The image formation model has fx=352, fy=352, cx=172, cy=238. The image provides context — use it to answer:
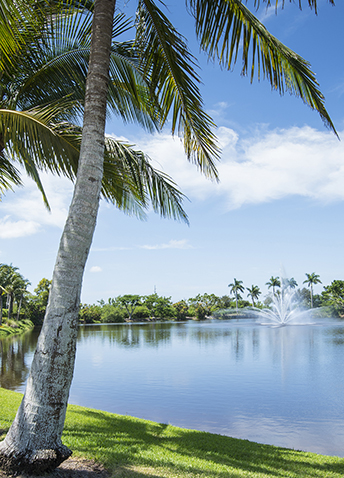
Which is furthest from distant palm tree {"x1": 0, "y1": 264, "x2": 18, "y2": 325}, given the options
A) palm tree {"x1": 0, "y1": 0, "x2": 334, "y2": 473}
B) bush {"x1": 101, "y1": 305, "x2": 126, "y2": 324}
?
palm tree {"x1": 0, "y1": 0, "x2": 334, "y2": 473}

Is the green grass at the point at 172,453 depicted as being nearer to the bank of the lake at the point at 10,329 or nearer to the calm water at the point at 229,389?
the calm water at the point at 229,389

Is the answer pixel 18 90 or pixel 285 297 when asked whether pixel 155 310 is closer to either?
pixel 285 297

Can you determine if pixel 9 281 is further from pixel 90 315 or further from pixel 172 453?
pixel 172 453

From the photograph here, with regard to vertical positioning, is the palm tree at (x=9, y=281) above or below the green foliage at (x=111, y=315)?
above

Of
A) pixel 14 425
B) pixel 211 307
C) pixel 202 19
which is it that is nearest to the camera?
pixel 14 425

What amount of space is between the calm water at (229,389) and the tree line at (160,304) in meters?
36.3

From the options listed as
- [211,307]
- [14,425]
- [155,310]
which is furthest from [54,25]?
[211,307]

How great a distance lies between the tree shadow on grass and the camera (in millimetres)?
4824

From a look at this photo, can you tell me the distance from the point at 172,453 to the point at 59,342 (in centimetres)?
350

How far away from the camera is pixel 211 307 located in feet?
348

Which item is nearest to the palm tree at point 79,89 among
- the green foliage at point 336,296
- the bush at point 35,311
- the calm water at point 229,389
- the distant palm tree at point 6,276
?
the calm water at point 229,389

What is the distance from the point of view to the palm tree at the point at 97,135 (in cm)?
333

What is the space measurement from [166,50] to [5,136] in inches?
115

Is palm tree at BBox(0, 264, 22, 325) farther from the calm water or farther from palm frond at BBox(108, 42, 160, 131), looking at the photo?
palm frond at BBox(108, 42, 160, 131)
